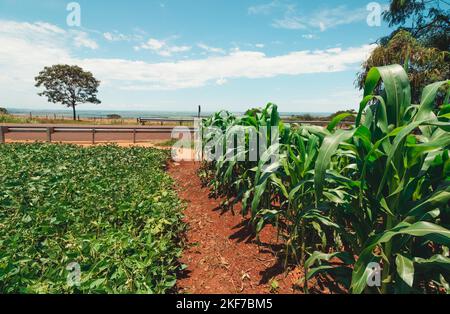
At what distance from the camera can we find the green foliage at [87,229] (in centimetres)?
210

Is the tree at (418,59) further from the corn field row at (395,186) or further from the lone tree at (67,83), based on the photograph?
the lone tree at (67,83)

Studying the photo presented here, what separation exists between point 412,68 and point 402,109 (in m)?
15.7

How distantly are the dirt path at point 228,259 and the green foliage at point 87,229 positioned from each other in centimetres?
24

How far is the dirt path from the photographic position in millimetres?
2385

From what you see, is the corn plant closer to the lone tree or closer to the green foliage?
the green foliage

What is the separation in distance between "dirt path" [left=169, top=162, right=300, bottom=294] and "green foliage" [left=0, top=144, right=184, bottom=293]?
0.24 m

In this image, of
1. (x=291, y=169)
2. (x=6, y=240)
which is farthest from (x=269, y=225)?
(x=6, y=240)

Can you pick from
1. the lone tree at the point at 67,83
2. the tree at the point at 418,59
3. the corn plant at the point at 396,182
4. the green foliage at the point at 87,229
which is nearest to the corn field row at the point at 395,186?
the corn plant at the point at 396,182

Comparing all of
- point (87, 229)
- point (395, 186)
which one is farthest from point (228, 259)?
point (395, 186)

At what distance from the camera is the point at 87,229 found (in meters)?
3.13

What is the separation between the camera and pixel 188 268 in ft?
9.18

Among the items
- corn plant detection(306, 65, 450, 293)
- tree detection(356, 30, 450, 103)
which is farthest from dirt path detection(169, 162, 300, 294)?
tree detection(356, 30, 450, 103)
